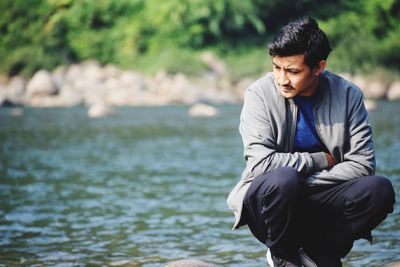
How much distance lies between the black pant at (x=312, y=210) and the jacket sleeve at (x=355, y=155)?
0.17ft

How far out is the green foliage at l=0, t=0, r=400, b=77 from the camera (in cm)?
3082

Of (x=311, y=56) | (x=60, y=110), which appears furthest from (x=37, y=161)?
(x=60, y=110)

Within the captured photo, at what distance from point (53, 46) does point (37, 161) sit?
2391 cm

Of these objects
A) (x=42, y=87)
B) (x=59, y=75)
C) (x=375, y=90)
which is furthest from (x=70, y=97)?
(x=375, y=90)

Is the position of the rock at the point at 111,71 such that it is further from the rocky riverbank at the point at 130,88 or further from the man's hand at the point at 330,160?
the man's hand at the point at 330,160

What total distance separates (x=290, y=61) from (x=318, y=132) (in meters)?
0.37

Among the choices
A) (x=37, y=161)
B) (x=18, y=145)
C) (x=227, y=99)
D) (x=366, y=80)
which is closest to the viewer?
(x=37, y=161)

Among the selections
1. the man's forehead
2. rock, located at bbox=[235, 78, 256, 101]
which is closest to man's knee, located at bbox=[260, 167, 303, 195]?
the man's forehead

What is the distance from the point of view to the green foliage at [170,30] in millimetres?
30820

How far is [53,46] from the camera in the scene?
3312 centimetres

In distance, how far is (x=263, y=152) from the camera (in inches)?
128

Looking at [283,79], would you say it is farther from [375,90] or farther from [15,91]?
[15,91]

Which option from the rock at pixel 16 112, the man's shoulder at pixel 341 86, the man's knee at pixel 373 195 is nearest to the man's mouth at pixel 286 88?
the man's shoulder at pixel 341 86

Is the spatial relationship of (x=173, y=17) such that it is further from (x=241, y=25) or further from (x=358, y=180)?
(x=358, y=180)
